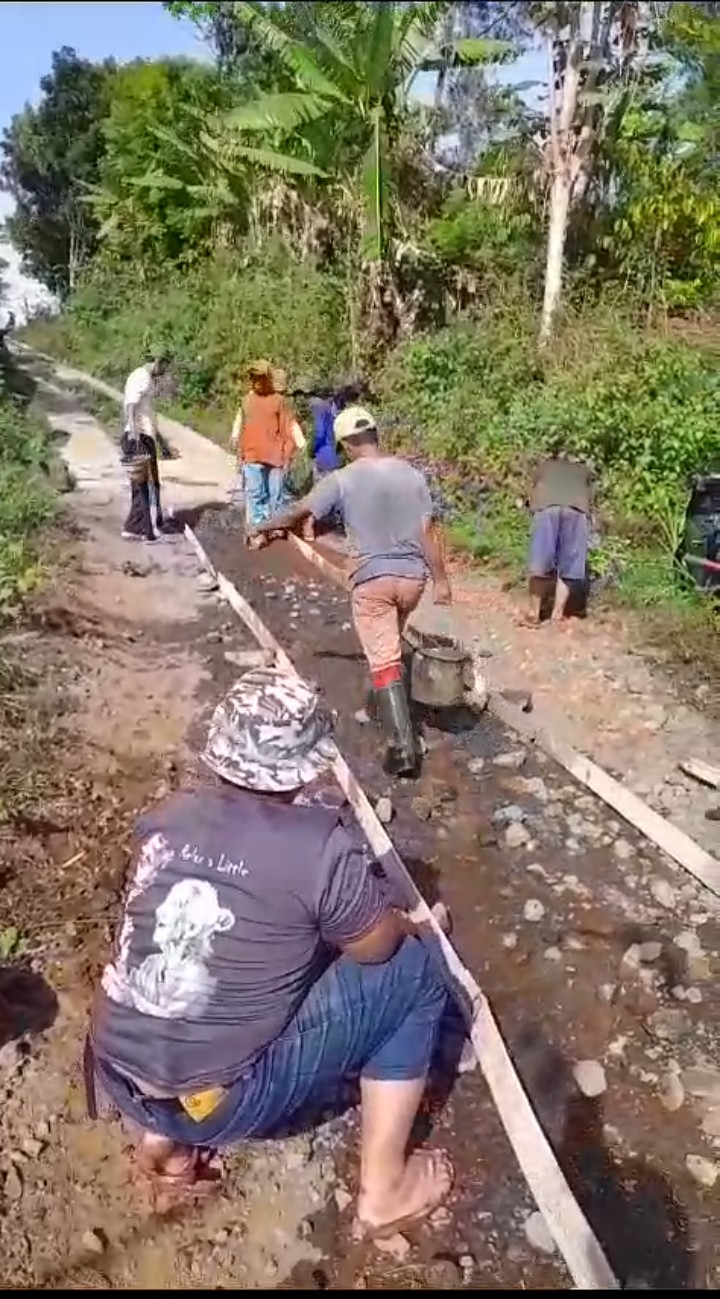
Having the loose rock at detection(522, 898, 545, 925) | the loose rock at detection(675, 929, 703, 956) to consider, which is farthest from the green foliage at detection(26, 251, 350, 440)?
the loose rock at detection(675, 929, 703, 956)

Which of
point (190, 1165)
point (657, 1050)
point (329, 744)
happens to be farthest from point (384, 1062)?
point (657, 1050)

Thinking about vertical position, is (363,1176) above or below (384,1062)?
below

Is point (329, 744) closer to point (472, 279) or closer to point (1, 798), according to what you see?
point (1, 798)

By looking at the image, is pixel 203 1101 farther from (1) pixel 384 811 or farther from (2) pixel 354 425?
(2) pixel 354 425

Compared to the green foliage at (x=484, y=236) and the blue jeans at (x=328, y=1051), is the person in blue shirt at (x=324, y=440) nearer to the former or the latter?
the green foliage at (x=484, y=236)

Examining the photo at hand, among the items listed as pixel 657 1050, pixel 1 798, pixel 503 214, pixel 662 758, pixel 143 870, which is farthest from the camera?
pixel 503 214

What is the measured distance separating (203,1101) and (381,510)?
282cm

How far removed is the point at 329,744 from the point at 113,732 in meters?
3.02

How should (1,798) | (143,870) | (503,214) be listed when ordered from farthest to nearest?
(503,214), (1,798), (143,870)

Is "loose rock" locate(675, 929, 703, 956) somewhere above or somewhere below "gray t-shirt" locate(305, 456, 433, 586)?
below

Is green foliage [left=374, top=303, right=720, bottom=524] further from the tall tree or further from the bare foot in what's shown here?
the tall tree

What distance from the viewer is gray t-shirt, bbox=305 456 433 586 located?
464cm

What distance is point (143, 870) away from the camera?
2.31 meters

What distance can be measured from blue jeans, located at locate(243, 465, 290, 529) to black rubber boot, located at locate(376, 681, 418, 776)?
411 cm
